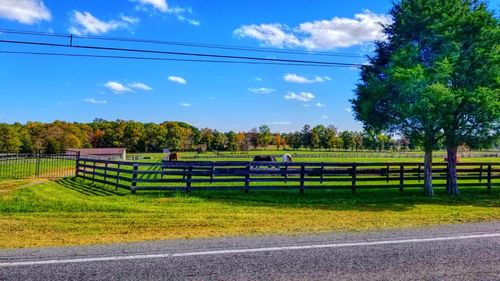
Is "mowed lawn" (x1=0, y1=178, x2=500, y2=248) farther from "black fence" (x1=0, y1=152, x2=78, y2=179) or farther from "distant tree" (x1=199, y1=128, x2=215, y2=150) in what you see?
"distant tree" (x1=199, y1=128, x2=215, y2=150)

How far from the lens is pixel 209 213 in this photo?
1122 centimetres

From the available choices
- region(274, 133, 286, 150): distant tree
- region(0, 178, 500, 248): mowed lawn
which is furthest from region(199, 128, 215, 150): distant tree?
region(0, 178, 500, 248): mowed lawn

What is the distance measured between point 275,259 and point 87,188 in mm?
14598

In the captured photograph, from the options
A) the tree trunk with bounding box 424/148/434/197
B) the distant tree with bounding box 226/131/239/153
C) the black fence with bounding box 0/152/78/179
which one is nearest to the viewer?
the tree trunk with bounding box 424/148/434/197

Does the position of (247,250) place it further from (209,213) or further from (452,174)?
(452,174)

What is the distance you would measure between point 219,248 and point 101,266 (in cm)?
188

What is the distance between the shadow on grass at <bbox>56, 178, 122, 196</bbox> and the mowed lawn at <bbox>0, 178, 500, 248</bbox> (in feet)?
0.42

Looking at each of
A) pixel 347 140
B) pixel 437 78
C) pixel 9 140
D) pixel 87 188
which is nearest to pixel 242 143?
pixel 347 140

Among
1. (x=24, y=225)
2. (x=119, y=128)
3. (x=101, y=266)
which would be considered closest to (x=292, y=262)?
(x=101, y=266)

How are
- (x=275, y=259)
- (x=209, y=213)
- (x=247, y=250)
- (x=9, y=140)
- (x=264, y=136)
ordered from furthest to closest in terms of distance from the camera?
1. (x=264, y=136)
2. (x=9, y=140)
3. (x=209, y=213)
4. (x=247, y=250)
5. (x=275, y=259)

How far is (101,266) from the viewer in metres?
5.41

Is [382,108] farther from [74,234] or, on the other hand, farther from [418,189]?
[74,234]

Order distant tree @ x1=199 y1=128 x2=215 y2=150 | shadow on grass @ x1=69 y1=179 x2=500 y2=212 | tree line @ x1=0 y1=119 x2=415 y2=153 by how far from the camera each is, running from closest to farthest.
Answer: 1. shadow on grass @ x1=69 y1=179 x2=500 y2=212
2. tree line @ x1=0 y1=119 x2=415 y2=153
3. distant tree @ x1=199 y1=128 x2=215 y2=150

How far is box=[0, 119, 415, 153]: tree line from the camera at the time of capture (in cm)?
9638
